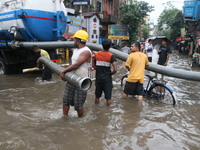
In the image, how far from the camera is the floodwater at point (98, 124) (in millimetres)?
2975

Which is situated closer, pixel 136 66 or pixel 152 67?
pixel 136 66

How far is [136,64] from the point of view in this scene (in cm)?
443

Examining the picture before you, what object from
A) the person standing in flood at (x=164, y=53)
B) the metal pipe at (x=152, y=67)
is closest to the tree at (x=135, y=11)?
the person standing in flood at (x=164, y=53)

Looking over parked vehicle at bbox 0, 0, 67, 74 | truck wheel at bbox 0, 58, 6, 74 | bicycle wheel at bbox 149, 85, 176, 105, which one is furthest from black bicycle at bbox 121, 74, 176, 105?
truck wheel at bbox 0, 58, 6, 74

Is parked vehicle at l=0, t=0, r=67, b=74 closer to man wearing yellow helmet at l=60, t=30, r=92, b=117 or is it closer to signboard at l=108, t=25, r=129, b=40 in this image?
man wearing yellow helmet at l=60, t=30, r=92, b=117

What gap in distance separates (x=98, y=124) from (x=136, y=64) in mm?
1640

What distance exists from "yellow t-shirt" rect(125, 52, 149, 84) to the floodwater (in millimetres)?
754

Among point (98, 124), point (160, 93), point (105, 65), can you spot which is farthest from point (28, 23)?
point (160, 93)

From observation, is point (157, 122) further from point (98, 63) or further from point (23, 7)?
point (23, 7)

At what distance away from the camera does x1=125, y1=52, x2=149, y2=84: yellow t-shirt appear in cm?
442

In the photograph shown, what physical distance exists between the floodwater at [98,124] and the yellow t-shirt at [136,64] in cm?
75

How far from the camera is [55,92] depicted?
234 inches

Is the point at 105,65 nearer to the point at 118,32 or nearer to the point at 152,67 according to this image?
the point at 152,67

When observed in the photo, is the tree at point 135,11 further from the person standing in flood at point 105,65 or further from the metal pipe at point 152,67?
the person standing in flood at point 105,65
